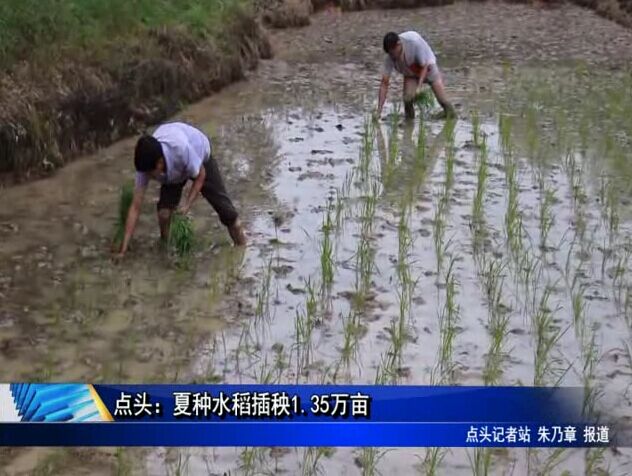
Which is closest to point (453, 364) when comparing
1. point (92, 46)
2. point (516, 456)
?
point (516, 456)

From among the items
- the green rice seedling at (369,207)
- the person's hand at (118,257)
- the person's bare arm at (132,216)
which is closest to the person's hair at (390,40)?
the green rice seedling at (369,207)

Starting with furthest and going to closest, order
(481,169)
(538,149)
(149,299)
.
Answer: (538,149)
(481,169)
(149,299)

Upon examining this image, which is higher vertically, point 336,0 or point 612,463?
point 612,463

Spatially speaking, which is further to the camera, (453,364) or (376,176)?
(376,176)

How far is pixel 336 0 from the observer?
55.3 ft

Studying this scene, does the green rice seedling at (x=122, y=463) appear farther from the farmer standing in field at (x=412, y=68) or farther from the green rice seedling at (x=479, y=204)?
the farmer standing in field at (x=412, y=68)

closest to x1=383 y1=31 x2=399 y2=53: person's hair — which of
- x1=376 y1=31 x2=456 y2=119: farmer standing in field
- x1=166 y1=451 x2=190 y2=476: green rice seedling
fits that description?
x1=376 y1=31 x2=456 y2=119: farmer standing in field

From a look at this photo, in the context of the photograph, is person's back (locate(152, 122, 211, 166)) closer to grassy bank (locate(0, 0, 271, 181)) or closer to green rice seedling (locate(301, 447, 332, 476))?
grassy bank (locate(0, 0, 271, 181))

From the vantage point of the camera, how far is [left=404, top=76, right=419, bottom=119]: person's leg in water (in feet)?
29.1

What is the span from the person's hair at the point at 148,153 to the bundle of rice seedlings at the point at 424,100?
4.40 metres

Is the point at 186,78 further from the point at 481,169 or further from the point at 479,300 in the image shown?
the point at 479,300

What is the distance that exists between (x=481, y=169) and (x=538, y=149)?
1.19 meters

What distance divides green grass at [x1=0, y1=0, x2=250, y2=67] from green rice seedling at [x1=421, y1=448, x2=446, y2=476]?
4.93m
